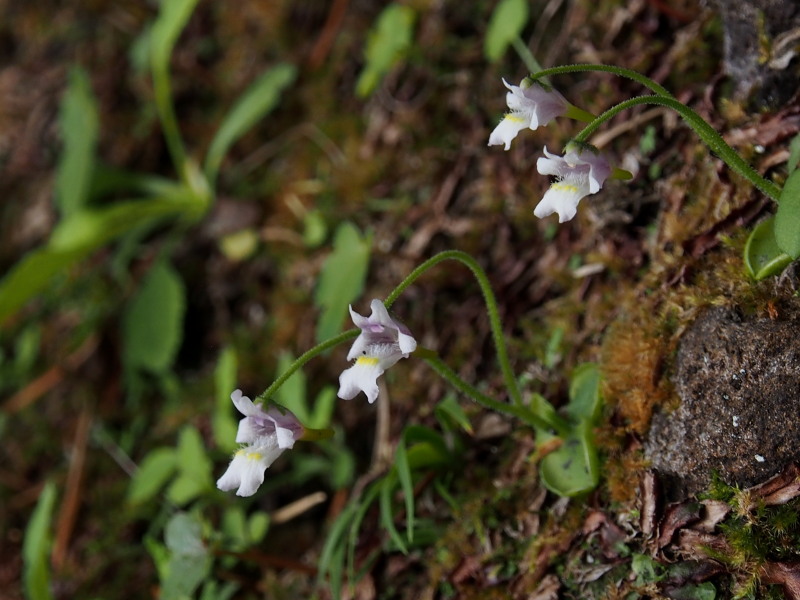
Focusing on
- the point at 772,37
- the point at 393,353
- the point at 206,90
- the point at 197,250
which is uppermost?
the point at 772,37

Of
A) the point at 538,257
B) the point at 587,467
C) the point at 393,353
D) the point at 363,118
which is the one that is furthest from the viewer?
the point at 363,118

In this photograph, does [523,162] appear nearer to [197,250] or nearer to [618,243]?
[618,243]

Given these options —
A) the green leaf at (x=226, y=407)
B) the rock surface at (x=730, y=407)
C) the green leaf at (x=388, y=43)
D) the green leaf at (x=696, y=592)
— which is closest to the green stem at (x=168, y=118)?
the green leaf at (x=388, y=43)

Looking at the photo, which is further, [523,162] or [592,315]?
[523,162]

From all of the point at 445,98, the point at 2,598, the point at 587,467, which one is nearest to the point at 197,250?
the point at 445,98

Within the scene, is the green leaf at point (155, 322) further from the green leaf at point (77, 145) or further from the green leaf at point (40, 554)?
the green leaf at point (40, 554)

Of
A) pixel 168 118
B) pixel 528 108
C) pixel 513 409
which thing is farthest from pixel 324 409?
pixel 168 118
